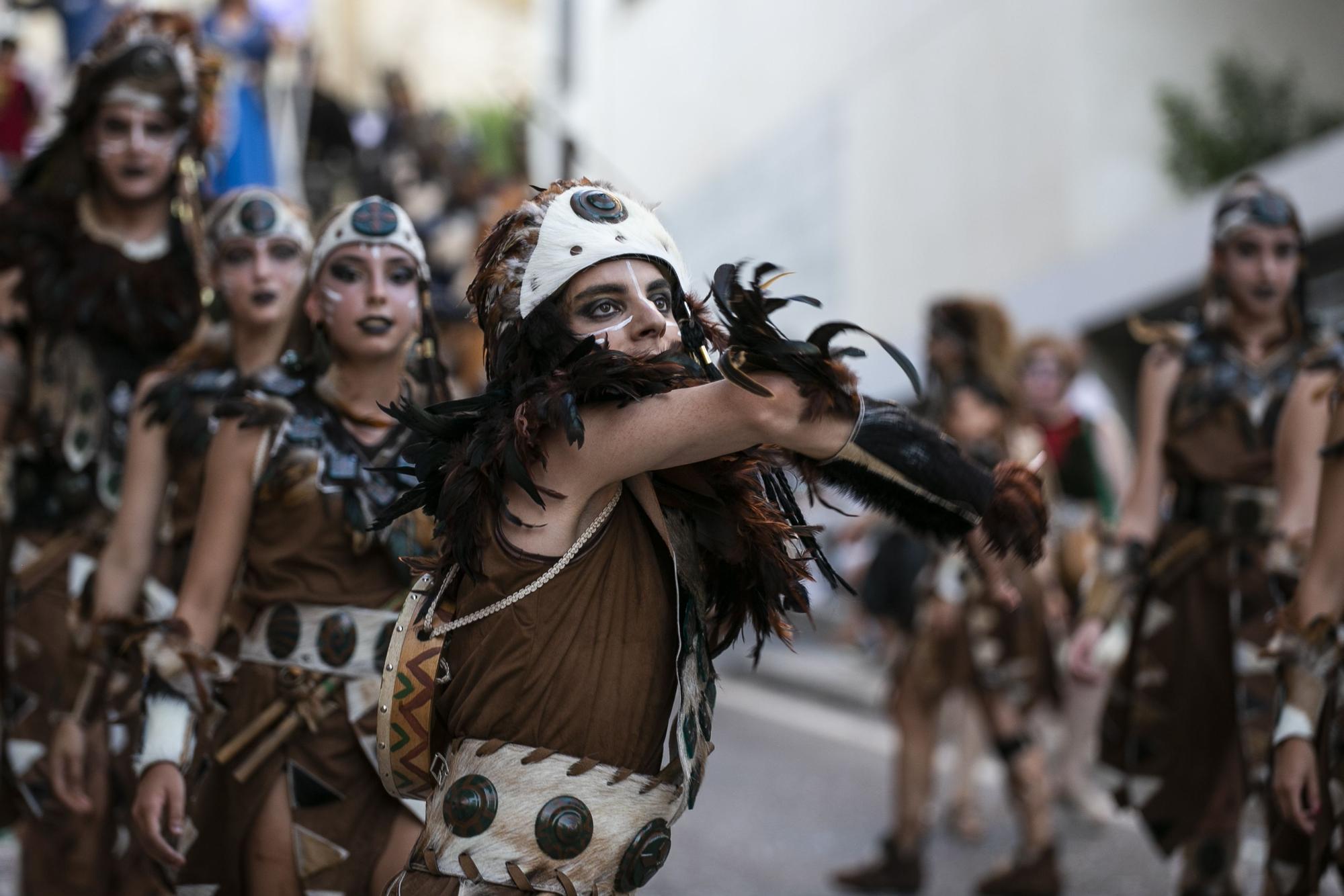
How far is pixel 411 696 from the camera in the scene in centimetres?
288

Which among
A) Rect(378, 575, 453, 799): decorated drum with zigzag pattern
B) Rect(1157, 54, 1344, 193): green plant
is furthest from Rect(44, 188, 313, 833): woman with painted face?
Rect(1157, 54, 1344, 193): green plant

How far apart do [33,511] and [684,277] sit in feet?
9.66

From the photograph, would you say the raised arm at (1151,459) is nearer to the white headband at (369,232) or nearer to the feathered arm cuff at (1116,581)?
the feathered arm cuff at (1116,581)

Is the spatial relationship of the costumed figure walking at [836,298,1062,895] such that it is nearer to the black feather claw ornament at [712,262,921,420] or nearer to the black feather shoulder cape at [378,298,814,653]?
the black feather shoulder cape at [378,298,814,653]

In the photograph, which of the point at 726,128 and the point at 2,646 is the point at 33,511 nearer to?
the point at 2,646

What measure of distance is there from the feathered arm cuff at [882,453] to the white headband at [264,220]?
219 cm

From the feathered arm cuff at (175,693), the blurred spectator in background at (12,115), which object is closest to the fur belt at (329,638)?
the feathered arm cuff at (175,693)

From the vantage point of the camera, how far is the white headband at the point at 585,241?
284cm

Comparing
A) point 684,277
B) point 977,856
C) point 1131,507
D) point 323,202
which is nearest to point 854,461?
point 684,277

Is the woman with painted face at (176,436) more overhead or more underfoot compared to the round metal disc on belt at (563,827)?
more overhead

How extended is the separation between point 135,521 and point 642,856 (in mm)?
2073

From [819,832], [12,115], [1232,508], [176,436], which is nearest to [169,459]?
[176,436]

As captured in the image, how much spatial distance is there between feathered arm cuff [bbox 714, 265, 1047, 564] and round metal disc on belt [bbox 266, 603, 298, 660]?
144cm

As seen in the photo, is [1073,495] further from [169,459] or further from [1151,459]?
[169,459]
